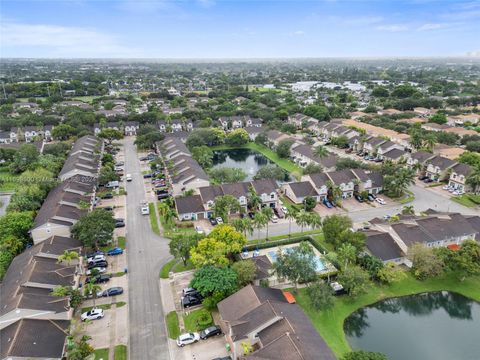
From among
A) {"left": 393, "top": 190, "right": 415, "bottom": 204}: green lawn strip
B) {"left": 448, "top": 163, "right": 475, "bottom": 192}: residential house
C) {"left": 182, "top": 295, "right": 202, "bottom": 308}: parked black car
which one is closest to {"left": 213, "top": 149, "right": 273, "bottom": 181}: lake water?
{"left": 393, "top": 190, "right": 415, "bottom": 204}: green lawn strip

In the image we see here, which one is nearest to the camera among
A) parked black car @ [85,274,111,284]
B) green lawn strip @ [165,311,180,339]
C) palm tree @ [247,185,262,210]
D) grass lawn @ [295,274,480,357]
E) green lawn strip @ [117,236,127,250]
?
green lawn strip @ [165,311,180,339]

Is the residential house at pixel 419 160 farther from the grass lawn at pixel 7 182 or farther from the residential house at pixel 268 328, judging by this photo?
the grass lawn at pixel 7 182

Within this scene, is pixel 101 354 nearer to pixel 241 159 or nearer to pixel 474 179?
pixel 241 159

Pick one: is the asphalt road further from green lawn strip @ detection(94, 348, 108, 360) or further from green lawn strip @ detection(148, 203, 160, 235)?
green lawn strip @ detection(94, 348, 108, 360)

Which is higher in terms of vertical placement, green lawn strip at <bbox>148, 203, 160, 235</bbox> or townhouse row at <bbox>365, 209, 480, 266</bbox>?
townhouse row at <bbox>365, 209, 480, 266</bbox>

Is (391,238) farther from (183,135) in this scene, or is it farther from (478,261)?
(183,135)

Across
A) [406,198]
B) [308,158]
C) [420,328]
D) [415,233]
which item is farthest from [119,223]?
[406,198]

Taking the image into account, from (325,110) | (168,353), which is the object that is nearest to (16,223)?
(168,353)
